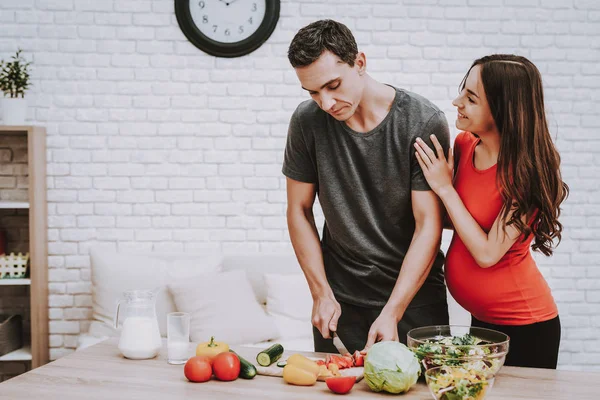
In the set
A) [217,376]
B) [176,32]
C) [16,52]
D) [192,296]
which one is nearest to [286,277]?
[192,296]

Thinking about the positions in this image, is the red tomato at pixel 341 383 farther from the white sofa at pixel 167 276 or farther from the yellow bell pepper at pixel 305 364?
the white sofa at pixel 167 276

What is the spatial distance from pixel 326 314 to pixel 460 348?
20.5 inches

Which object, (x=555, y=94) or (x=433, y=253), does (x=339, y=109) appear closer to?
(x=433, y=253)

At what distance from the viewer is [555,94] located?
11.2 ft

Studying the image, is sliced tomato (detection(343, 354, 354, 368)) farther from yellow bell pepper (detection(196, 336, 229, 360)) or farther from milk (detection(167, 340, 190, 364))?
milk (detection(167, 340, 190, 364))

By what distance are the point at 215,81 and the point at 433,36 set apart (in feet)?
4.14

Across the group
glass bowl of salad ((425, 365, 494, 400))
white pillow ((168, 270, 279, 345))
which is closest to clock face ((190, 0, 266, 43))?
white pillow ((168, 270, 279, 345))

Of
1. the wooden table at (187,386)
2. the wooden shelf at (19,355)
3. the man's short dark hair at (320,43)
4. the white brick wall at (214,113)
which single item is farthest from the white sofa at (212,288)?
the man's short dark hair at (320,43)

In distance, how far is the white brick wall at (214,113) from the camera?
334 cm

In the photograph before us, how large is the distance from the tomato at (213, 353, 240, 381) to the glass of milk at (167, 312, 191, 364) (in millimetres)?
179

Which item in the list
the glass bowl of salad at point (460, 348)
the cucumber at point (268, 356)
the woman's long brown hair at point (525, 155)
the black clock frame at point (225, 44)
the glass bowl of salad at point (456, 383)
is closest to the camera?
the glass bowl of salad at point (456, 383)

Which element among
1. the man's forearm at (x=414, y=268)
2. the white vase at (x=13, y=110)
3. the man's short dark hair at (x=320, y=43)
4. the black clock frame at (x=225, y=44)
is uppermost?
the black clock frame at (x=225, y=44)

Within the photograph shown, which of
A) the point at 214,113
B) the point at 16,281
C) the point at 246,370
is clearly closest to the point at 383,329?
the point at 246,370

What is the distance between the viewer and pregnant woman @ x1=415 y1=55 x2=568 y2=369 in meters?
1.65
